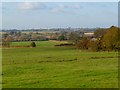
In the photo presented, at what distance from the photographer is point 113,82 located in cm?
2056

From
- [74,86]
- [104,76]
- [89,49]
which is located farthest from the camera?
[89,49]

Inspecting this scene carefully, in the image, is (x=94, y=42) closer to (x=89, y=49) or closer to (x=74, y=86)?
(x=89, y=49)

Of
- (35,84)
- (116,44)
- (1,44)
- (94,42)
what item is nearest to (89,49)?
(94,42)

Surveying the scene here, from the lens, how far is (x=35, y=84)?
20.3 metres

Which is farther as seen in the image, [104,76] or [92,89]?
[104,76]

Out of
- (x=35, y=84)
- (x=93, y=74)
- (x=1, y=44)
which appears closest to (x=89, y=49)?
(x=1, y=44)

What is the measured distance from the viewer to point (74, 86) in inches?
762

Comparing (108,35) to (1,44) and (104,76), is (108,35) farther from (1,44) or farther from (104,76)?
(104,76)

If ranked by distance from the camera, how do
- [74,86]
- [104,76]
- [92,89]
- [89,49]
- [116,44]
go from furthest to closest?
1. [89,49]
2. [116,44]
3. [104,76]
4. [74,86]
5. [92,89]

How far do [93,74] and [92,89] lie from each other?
698 centimetres

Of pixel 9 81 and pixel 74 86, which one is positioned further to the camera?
pixel 9 81

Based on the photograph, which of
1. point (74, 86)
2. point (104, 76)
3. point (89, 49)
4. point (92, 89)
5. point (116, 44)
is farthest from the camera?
point (89, 49)

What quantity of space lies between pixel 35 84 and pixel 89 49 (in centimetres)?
5895

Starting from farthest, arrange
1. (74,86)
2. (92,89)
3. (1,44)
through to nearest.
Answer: (1,44), (74,86), (92,89)
